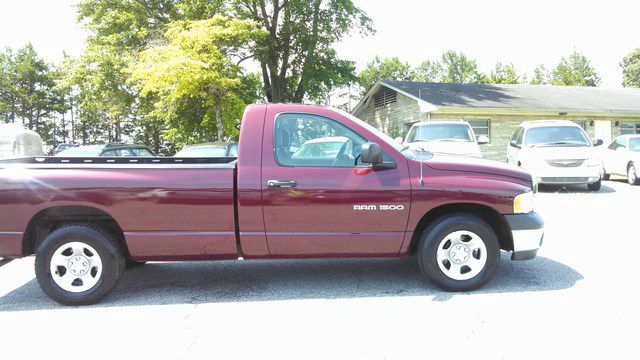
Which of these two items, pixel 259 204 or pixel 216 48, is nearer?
pixel 259 204

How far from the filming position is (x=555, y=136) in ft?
41.1

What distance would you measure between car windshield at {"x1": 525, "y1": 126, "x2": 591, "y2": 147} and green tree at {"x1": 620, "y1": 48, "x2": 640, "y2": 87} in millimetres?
75440

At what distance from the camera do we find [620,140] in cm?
1451

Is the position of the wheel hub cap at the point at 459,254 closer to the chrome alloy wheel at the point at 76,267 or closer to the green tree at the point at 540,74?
the chrome alloy wheel at the point at 76,267

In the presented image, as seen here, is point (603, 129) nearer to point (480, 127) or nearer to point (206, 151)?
point (480, 127)

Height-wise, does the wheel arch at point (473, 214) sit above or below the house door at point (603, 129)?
below

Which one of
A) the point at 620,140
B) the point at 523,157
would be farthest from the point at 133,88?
the point at 620,140

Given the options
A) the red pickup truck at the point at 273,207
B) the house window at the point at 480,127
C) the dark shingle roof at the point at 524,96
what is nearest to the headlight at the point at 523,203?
the red pickup truck at the point at 273,207

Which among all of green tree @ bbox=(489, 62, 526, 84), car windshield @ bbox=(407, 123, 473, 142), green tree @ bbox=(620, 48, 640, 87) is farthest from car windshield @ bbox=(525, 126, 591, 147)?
green tree @ bbox=(620, 48, 640, 87)

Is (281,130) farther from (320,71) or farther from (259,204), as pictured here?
(320,71)

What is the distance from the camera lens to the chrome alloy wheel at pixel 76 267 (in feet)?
13.6

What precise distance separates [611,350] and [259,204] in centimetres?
285

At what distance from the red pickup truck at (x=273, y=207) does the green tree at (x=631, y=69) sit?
281 feet

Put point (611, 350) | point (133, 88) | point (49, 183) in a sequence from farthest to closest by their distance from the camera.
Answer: point (133, 88)
point (49, 183)
point (611, 350)
